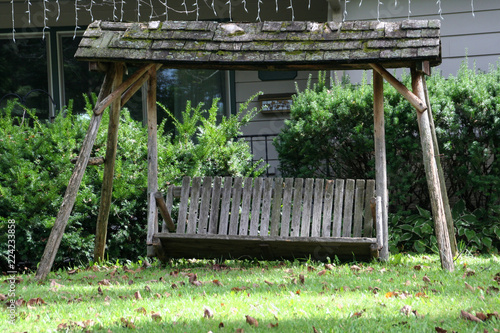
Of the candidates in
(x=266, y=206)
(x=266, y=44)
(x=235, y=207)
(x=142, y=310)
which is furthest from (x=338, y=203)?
(x=142, y=310)

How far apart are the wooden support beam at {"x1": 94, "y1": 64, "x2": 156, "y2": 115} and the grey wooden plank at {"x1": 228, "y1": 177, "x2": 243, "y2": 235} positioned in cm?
150

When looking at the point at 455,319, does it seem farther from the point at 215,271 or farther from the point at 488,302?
the point at 215,271

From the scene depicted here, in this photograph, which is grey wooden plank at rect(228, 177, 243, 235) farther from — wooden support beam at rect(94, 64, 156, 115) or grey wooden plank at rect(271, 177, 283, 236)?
wooden support beam at rect(94, 64, 156, 115)

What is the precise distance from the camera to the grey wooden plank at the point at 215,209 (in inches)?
245

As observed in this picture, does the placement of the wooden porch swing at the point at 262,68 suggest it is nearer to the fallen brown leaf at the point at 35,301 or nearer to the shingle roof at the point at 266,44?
the shingle roof at the point at 266,44

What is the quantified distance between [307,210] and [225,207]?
86cm

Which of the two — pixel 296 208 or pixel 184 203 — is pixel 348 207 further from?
pixel 184 203

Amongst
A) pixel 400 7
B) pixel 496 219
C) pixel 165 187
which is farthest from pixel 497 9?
pixel 165 187

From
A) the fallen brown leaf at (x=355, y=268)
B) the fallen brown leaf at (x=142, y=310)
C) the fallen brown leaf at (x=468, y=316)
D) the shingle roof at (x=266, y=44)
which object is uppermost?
the shingle roof at (x=266, y=44)

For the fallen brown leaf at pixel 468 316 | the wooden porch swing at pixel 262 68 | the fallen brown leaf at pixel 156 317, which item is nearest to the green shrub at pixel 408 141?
the wooden porch swing at pixel 262 68

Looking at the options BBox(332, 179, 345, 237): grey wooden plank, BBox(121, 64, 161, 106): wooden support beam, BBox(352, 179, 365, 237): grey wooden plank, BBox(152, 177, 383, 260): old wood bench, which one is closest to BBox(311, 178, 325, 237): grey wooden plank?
BBox(152, 177, 383, 260): old wood bench

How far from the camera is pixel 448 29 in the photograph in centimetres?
827

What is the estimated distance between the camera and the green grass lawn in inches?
136

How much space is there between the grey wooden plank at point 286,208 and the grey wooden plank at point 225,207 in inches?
22.9
